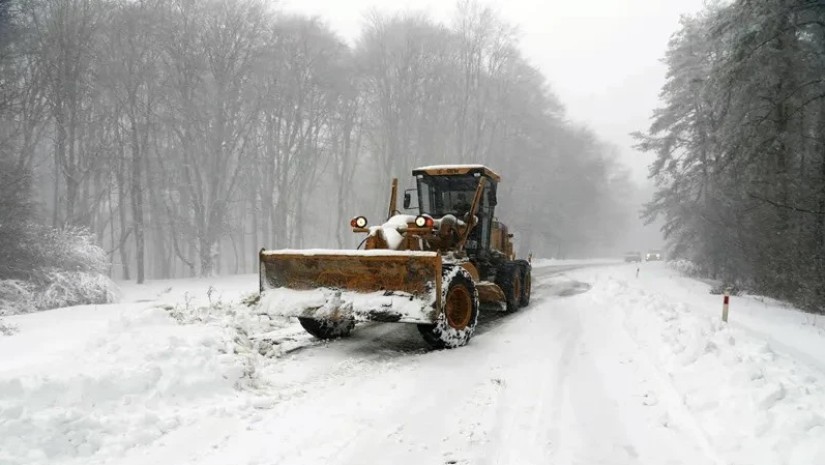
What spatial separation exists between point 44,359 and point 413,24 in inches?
1068

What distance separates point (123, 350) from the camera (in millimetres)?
5000

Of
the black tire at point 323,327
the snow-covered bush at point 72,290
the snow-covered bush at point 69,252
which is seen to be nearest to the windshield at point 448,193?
the black tire at point 323,327

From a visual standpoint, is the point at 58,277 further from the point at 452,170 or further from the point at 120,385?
the point at 120,385

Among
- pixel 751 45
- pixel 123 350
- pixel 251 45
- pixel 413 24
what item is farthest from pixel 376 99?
pixel 123 350

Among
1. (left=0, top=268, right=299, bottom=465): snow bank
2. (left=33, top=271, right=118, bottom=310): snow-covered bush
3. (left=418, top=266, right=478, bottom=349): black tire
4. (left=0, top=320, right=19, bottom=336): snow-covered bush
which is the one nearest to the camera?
(left=0, top=268, right=299, bottom=465): snow bank

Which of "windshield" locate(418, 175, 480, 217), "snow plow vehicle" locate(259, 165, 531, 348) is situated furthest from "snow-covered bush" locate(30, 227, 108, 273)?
"windshield" locate(418, 175, 480, 217)

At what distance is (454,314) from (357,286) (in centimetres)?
158

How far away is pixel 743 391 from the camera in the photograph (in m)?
4.52

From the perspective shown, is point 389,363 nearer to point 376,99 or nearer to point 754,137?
point 754,137

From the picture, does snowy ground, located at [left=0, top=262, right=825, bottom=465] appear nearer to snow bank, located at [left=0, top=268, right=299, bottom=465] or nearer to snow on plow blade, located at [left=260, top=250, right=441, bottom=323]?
snow bank, located at [left=0, top=268, right=299, bottom=465]

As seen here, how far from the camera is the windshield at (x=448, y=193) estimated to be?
9383mm

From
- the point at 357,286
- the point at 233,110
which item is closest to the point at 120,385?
the point at 357,286

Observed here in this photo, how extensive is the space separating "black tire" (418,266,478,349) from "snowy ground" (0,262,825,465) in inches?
7.6

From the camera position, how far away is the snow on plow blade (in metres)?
6.31
